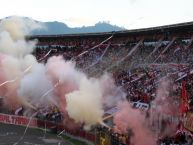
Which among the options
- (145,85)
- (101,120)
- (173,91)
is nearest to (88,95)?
(101,120)

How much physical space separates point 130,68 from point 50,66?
6619 millimetres

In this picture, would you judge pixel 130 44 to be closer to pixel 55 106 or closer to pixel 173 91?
pixel 55 106

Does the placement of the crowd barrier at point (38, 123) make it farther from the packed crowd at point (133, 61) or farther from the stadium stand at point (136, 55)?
the stadium stand at point (136, 55)

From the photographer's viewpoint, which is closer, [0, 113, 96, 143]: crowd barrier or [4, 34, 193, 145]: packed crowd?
[4, 34, 193, 145]: packed crowd

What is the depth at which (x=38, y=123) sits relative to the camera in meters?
37.9

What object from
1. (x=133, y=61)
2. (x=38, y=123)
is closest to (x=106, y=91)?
(x=38, y=123)

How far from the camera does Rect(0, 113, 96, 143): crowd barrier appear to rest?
3257 cm

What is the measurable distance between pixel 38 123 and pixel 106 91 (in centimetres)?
747

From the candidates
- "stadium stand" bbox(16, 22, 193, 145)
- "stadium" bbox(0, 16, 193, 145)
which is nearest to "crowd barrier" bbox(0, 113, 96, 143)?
"stadium" bbox(0, 16, 193, 145)

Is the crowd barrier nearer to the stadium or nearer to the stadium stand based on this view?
the stadium

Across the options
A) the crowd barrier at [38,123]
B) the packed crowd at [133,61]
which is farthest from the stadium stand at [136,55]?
the crowd barrier at [38,123]

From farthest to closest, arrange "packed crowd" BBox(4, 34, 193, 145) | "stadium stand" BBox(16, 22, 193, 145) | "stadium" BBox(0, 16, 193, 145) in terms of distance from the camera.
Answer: "stadium stand" BBox(16, 22, 193, 145)
"packed crowd" BBox(4, 34, 193, 145)
"stadium" BBox(0, 16, 193, 145)

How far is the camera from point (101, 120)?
101 feet

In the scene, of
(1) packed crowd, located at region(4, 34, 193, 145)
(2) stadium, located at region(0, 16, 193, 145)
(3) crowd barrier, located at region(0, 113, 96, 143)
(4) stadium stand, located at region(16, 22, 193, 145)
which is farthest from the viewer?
(3) crowd barrier, located at region(0, 113, 96, 143)
